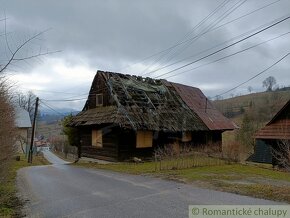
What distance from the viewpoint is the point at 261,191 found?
35.4ft

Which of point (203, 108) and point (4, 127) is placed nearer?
point (4, 127)

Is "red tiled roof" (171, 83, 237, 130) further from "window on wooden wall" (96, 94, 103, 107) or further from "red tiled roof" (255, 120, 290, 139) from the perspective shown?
"window on wooden wall" (96, 94, 103, 107)

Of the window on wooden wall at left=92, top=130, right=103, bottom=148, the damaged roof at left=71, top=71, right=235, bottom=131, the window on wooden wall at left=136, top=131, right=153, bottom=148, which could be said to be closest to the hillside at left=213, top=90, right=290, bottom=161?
the damaged roof at left=71, top=71, right=235, bottom=131

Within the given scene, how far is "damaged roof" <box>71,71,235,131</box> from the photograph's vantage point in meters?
24.1

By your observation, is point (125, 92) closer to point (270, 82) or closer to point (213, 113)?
point (213, 113)

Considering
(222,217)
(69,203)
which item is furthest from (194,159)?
(222,217)

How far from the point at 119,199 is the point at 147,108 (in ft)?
52.2

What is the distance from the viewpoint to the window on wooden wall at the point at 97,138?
26584 millimetres

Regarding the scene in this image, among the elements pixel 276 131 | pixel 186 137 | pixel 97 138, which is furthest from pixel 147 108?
pixel 276 131

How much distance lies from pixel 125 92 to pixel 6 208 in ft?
55.8

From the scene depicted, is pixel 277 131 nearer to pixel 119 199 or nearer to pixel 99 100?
pixel 99 100

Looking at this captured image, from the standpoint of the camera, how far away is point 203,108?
33.8 m

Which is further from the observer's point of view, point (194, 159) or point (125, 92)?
point (125, 92)

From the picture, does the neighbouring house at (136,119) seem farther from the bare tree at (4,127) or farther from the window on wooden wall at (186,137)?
the bare tree at (4,127)
